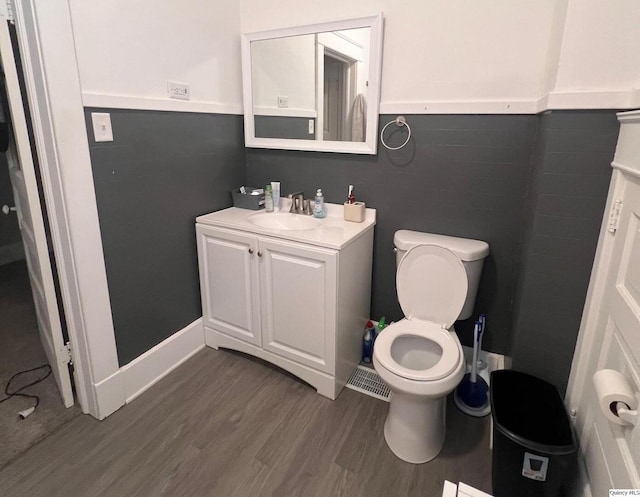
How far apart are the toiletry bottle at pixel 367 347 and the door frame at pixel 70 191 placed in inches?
49.9

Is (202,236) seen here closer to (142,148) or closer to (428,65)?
(142,148)

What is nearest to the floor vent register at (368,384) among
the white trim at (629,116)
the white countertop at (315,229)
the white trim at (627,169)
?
the white countertop at (315,229)

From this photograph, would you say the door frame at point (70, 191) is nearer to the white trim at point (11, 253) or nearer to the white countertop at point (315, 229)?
the white countertop at point (315, 229)

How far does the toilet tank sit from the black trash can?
1.37ft

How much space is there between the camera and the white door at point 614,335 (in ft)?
3.22

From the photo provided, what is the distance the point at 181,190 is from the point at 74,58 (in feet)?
2.43

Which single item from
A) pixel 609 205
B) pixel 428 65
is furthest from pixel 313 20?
pixel 609 205

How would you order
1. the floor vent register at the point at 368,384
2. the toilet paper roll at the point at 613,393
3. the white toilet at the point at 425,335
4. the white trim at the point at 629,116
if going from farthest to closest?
the floor vent register at the point at 368,384, the white toilet at the point at 425,335, the white trim at the point at 629,116, the toilet paper roll at the point at 613,393

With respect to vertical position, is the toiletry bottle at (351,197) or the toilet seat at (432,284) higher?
the toiletry bottle at (351,197)

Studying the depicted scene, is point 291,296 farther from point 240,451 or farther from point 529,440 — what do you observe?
point 529,440

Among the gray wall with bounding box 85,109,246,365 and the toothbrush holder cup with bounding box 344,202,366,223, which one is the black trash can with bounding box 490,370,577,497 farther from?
the gray wall with bounding box 85,109,246,365

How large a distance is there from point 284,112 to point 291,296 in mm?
1110

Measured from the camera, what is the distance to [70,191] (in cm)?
151

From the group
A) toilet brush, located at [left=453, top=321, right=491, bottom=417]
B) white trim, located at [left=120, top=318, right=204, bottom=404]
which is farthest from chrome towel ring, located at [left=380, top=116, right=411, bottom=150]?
white trim, located at [left=120, top=318, right=204, bottom=404]
